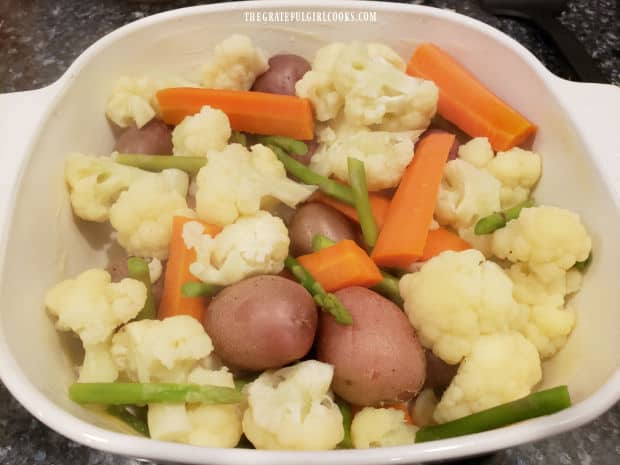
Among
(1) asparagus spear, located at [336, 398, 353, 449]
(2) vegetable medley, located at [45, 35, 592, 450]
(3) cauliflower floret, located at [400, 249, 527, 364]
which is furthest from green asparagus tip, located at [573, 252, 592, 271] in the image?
(1) asparagus spear, located at [336, 398, 353, 449]

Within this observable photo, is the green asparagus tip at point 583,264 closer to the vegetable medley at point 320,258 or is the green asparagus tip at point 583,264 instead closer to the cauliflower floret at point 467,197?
the vegetable medley at point 320,258

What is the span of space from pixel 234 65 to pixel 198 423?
0.56 metres

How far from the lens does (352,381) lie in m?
0.72

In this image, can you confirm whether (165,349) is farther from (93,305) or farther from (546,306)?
(546,306)

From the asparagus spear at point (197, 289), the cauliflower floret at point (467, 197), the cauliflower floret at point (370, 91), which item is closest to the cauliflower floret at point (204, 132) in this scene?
the cauliflower floret at point (370, 91)

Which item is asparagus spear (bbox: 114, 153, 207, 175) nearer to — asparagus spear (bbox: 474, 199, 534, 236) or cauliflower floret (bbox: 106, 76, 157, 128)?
cauliflower floret (bbox: 106, 76, 157, 128)

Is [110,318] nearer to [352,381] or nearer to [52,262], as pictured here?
[52,262]

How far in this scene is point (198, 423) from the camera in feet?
2.23

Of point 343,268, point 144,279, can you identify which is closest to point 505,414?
point 343,268

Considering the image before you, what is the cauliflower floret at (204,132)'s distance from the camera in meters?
0.93

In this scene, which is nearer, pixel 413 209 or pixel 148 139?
pixel 413 209

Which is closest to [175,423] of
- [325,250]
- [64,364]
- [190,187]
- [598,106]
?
[64,364]

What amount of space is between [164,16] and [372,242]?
0.50 m

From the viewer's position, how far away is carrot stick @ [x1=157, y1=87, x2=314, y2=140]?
95 centimetres
